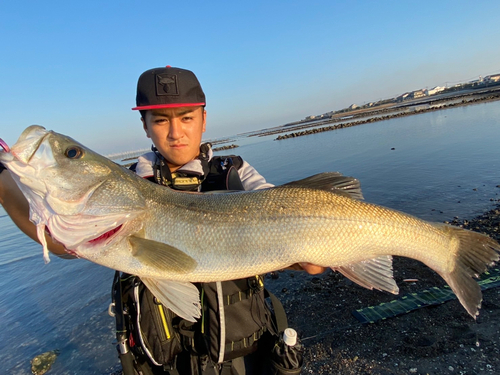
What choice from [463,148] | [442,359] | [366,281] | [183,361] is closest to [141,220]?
[183,361]

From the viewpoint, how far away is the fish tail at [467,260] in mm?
2521

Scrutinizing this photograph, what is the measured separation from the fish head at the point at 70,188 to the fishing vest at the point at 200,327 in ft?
2.25

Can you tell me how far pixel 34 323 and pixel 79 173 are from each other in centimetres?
511

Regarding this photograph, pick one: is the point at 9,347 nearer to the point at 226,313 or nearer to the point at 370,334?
the point at 226,313

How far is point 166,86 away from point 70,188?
131cm

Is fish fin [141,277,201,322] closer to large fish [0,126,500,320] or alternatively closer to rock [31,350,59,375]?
large fish [0,126,500,320]

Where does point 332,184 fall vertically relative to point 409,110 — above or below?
below

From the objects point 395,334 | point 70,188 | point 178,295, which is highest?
point 70,188

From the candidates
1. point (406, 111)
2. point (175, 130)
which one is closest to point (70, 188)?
point (175, 130)

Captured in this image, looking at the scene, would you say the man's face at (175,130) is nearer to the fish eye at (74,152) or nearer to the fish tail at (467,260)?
the fish eye at (74,152)

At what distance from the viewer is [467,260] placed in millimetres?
2562

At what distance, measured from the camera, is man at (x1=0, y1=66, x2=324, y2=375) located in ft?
7.75

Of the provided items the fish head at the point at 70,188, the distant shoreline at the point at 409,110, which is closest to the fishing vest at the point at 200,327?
the fish head at the point at 70,188

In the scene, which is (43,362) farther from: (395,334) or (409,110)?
(409,110)
